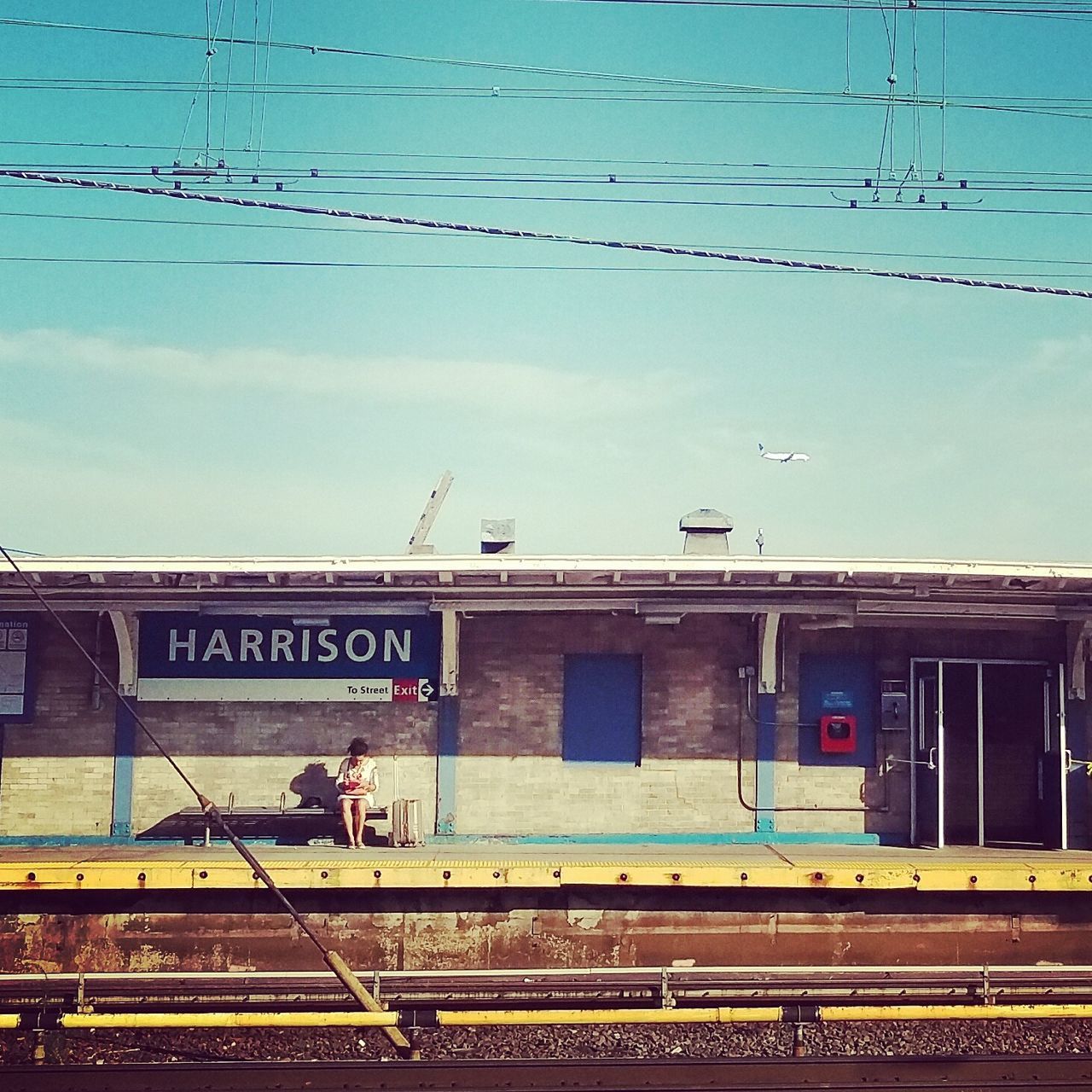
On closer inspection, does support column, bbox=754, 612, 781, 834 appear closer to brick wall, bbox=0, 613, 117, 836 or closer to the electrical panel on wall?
the electrical panel on wall

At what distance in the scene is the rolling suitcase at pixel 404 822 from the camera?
11008 mm

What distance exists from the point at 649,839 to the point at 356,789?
11.9ft

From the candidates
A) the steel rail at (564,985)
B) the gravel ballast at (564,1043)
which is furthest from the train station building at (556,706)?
the gravel ballast at (564,1043)

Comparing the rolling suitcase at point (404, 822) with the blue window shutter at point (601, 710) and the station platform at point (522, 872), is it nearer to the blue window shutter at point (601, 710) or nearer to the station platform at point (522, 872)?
the station platform at point (522, 872)

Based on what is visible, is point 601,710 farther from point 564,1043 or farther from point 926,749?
point 564,1043

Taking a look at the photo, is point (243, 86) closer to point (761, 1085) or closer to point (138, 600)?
point (138, 600)

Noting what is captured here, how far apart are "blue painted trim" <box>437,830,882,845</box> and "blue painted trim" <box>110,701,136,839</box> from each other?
3822 mm

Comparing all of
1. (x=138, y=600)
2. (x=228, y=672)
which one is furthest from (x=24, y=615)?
(x=228, y=672)

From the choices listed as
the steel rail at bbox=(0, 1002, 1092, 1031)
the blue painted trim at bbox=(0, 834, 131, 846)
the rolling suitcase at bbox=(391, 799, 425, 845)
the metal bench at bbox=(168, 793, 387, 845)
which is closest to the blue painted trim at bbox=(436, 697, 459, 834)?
the rolling suitcase at bbox=(391, 799, 425, 845)

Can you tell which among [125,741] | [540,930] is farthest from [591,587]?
[125,741]

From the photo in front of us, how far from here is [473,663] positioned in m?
11.7

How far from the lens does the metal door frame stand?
11586mm

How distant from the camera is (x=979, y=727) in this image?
1184 centimetres

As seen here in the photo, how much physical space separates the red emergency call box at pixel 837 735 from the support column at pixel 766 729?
2.01ft
